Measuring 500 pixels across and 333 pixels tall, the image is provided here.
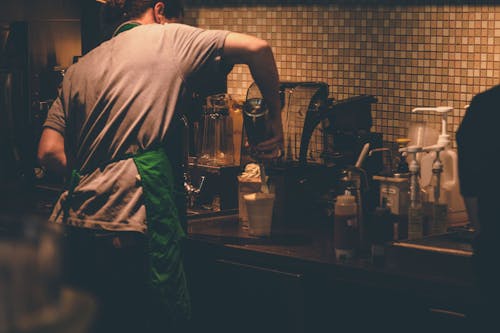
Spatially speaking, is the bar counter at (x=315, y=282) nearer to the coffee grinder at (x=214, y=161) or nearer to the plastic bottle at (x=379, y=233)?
the plastic bottle at (x=379, y=233)

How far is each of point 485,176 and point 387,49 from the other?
4.52ft

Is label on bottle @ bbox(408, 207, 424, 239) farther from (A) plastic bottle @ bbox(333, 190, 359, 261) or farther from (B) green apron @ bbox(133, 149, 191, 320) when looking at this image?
(B) green apron @ bbox(133, 149, 191, 320)

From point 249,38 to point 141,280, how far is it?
0.85 metres

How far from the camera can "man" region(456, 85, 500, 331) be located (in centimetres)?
235

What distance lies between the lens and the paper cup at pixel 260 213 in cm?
314

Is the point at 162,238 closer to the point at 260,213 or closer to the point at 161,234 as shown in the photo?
the point at 161,234

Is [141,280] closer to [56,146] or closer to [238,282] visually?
[238,282]

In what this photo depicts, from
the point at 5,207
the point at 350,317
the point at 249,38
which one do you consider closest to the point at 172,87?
the point at 249,38

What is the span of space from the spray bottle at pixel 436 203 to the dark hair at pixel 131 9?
96cm

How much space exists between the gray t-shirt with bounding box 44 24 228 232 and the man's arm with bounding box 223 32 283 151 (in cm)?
4

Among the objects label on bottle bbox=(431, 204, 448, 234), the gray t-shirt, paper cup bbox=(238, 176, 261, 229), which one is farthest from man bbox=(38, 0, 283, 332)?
label on bottle bbox=(431, 204, 448, 234)

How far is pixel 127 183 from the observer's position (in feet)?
9.70

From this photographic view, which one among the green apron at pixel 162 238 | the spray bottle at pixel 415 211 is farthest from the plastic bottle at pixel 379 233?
the green apron at pixel 162 238

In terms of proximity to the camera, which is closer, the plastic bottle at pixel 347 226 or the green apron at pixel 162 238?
the plastic bottle at pixel 347 226
